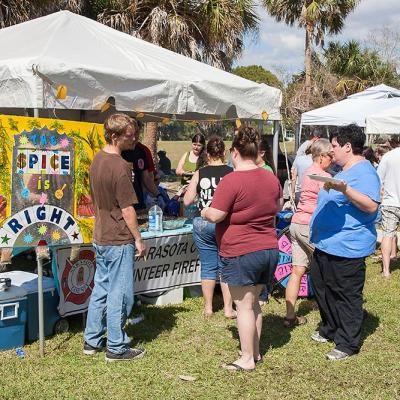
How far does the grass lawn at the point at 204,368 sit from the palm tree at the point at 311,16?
21187mm

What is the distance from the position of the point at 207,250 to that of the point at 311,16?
21.4 m

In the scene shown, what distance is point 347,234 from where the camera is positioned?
13.9 feet

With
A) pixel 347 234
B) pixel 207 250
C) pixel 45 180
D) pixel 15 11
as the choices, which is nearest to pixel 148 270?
pixel 207 250

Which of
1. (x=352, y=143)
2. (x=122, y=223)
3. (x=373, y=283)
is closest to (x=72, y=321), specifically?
(x=122, y=223)

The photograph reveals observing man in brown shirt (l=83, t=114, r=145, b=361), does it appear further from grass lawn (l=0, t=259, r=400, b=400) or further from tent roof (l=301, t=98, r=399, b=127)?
tent roof (l=301, t=98, r=399, b=127)

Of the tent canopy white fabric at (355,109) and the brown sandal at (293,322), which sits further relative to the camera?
the tent canopy white fabric at (355,109)

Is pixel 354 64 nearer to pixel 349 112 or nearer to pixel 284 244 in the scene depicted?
pixel 349 112

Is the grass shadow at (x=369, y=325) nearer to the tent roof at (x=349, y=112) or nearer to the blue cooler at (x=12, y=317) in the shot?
the blue cooler at (x=12, y=317)

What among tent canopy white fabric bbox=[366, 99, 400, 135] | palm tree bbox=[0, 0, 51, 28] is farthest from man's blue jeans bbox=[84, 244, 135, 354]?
palm tree bbox=[0, 0, 51, 28]

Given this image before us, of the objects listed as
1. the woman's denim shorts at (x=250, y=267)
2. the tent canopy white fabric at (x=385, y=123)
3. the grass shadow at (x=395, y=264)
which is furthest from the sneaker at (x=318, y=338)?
the tent canopy white fabric at (x=385, y=123)

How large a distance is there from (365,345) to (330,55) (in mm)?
27631

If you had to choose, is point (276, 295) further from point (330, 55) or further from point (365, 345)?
point (330, 55)

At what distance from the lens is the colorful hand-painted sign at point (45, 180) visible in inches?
160

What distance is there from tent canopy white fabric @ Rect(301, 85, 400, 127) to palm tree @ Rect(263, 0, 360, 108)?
11475mm
